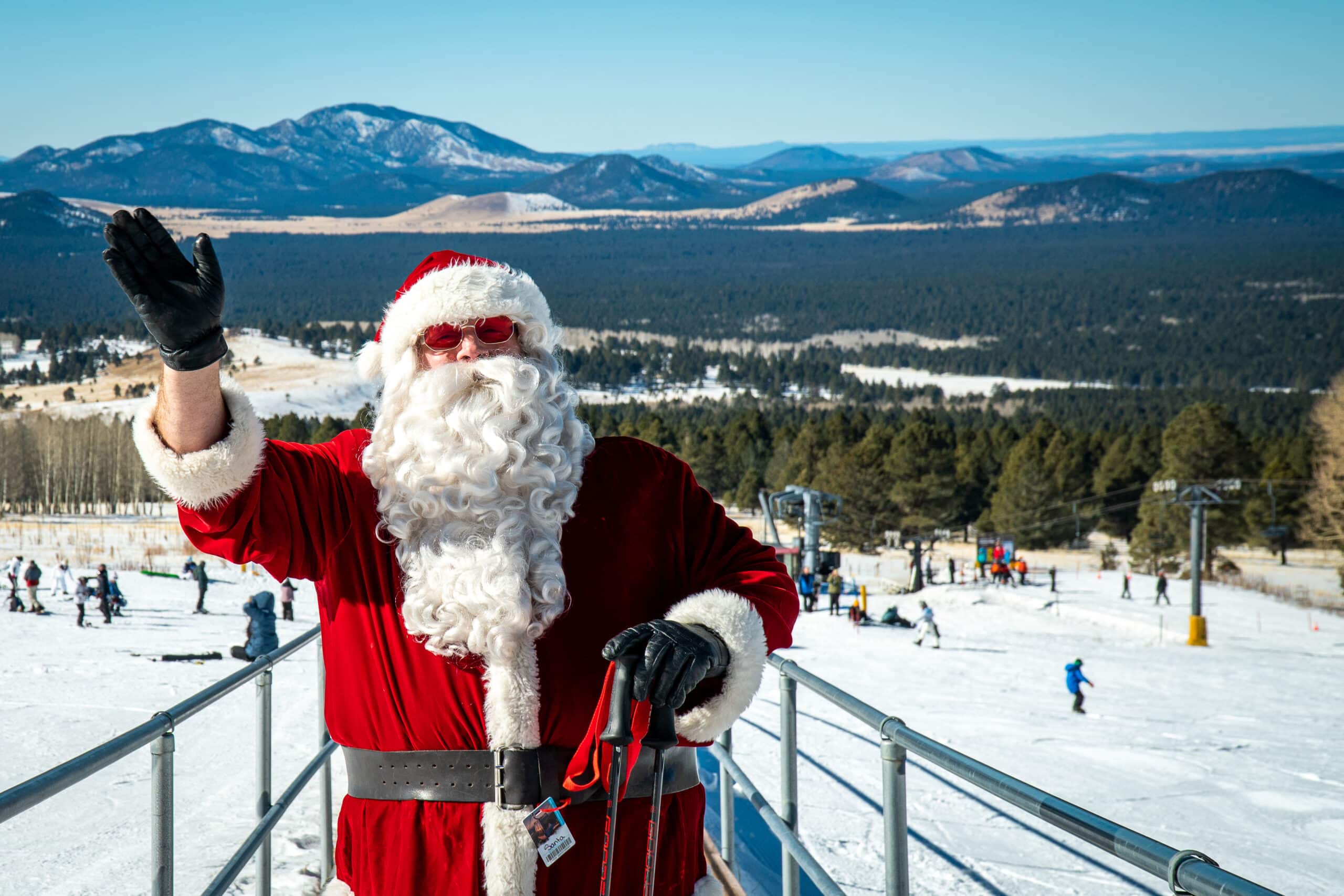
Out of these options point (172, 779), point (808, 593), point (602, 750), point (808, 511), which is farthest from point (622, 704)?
point (808, 511)

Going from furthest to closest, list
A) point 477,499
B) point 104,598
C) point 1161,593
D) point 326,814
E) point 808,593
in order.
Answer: point 1161,593, point 808,593, point 104,598, point 326,814, point 477,499

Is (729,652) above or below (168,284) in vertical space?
below

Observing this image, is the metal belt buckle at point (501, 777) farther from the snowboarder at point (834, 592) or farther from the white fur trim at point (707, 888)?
the snowboarder at point (834, 592)

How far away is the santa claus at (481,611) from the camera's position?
2.30 meters

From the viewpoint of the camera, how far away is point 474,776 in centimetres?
235

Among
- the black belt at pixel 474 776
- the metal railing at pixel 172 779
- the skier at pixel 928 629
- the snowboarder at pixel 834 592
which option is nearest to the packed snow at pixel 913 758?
the skier at pixel 928 629

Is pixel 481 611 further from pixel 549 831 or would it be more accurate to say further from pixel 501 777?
pixel 549 831

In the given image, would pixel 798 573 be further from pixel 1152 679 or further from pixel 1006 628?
pixel 1152 679

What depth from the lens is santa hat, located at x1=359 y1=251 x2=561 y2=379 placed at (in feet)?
8.68

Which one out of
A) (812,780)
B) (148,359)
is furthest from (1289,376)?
(812,780)

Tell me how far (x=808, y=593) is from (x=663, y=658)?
83.8 ft

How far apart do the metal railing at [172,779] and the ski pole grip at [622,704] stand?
83 centimetres

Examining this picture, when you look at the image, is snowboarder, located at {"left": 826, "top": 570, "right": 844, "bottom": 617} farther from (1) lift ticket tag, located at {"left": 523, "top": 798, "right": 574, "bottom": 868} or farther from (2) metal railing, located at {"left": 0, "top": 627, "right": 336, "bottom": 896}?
(1) lift ticket tag, located at {"left": 523, "top": 798, "right": 574, "bottom": 868}

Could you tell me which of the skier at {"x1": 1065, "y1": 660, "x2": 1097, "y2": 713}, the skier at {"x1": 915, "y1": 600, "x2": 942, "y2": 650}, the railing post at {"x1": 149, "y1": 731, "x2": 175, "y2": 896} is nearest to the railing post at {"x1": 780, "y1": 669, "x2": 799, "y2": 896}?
the railing post at {"x1": 149, "y1": 731, "x2": 175, "y2": 896}
